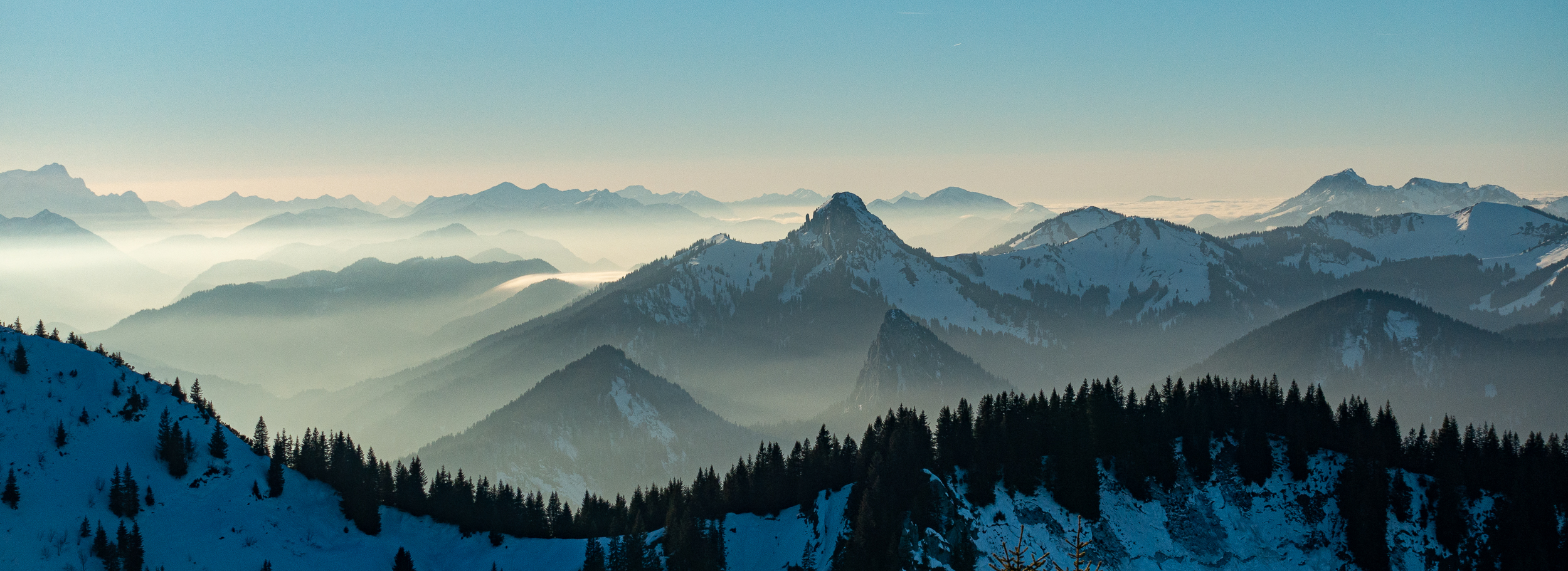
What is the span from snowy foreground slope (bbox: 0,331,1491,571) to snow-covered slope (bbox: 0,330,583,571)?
0.71ft

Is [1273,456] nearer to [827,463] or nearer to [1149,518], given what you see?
[1149,518]

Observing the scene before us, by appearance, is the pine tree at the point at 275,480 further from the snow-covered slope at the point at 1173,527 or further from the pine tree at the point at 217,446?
the snow-covered slope at the point at 1173,527

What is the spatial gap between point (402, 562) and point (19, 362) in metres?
58.7

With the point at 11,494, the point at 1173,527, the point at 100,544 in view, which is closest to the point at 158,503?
the point at 100,544

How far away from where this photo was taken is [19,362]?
438 feet

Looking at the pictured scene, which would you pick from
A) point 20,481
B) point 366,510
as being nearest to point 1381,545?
point 366,510

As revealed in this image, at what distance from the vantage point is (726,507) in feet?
478

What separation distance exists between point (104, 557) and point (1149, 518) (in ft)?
428

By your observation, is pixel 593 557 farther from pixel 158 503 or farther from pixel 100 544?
pixel 100 544

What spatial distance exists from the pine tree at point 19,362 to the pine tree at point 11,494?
21845mm

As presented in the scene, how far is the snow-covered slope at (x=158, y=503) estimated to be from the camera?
118m

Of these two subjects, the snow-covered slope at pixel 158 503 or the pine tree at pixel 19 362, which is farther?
the pine tree at pixel 19 362

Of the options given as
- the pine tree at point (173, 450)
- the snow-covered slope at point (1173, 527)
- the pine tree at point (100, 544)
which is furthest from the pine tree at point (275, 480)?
the snow-covered slope at point (1173, 527)

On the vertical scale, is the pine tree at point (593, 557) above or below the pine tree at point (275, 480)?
below
